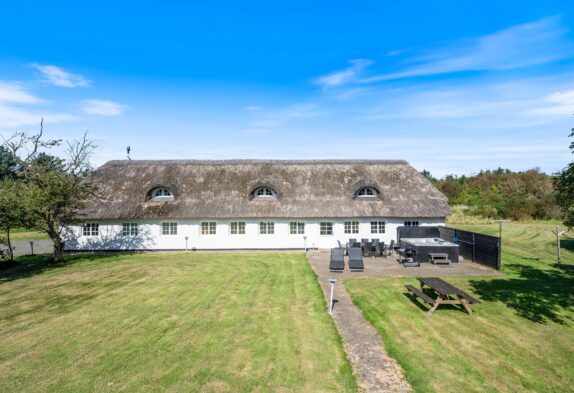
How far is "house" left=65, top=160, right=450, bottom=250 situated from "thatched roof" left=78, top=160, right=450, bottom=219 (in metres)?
0.07

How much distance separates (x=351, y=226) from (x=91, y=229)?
19.3 metres

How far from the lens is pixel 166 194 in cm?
2509

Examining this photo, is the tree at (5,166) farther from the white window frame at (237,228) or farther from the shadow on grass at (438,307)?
the shadow on grass at (438,307)

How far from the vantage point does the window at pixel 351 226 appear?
79.5 feet

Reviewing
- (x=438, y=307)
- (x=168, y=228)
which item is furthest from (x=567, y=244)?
(x=168, y=228)

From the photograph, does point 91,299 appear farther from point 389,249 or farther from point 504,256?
point 504,256

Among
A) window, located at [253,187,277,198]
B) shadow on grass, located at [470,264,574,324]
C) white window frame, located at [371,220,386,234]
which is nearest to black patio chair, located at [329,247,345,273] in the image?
shadow on grass, located at [470,264,574,324]

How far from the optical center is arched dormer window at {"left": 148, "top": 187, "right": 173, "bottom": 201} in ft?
81.1

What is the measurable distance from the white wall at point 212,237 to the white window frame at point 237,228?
224 mm

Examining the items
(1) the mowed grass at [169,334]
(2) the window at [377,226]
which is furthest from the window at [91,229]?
(2) the window at [377,226]

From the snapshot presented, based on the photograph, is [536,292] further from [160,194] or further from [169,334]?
[160,194]

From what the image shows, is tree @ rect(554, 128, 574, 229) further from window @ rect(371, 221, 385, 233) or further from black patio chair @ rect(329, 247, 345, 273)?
window @ rect(371, 221, 385, 233)

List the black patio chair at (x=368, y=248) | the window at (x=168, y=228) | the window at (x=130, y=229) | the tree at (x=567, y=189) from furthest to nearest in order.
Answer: the window at (x=168, y=228) < the window at (x=130, y=229) < the black patio chair at (x=368, y=248) < the tree at (x=567, y=189)

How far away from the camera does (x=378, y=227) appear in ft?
79.6
